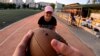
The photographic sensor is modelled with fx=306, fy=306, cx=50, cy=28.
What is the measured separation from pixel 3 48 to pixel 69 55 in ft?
42.6

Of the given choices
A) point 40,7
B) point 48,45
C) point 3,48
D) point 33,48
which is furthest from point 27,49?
point 40,7

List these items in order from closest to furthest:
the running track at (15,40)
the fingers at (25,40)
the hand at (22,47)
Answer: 1. the hand at (22,47)
2. the fingers at (25,40)
3. the running track at (15,40)

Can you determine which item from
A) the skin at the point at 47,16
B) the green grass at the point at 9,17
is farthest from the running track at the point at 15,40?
the skin at the point at 47,16

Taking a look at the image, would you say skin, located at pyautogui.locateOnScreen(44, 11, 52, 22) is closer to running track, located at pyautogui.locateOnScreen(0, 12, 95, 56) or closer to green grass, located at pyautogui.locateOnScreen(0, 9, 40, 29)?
running track, located at pyautogui.locateOnScreen(0, 12, 95, 56)

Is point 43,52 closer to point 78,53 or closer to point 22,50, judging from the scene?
point 22,50

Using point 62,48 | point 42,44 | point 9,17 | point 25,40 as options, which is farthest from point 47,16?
point 9,17

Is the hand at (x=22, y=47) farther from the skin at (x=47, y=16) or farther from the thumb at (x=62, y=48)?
the skin at (x=47, y=16)

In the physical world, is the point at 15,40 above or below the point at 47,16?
below

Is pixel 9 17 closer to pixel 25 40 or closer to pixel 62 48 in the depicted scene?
pixel 25 40

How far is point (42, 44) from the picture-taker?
2.18 meters

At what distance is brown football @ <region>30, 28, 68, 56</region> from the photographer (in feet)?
7.06

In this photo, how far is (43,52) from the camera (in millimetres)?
2160

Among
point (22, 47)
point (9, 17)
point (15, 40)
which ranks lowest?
point (9, 17)

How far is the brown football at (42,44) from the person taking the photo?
7.06 ft
